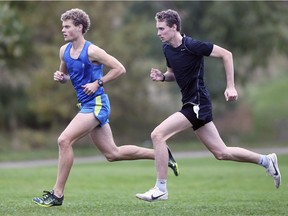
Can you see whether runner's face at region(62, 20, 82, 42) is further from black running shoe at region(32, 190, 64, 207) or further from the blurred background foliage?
the blurred background foliage

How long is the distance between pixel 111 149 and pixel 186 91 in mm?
1262

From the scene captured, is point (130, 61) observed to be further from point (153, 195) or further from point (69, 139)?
point (153, 195)

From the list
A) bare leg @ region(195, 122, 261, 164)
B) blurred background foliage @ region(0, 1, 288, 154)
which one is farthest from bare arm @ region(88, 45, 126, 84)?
blurred background foliage @ region(0, 1, 288, 154)

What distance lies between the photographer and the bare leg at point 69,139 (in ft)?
31.0

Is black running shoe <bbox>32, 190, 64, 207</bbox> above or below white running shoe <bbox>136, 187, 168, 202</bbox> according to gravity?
below

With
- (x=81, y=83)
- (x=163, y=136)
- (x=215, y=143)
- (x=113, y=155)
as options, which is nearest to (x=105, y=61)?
(x=81, y=83)

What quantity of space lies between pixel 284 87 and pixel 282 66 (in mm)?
1453

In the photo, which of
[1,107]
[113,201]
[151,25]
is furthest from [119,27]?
[113,201]

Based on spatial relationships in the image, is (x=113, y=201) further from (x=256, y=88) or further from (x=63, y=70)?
(x=256, y=88)

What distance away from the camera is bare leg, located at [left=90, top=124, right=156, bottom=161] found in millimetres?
9883

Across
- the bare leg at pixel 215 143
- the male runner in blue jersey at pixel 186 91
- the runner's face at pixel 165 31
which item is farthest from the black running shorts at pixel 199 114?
the runner's face at pixel 165 31

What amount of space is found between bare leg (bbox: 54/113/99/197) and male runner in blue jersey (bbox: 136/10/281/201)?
84 cm

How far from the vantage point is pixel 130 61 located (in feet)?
120

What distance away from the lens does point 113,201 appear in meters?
11.0
